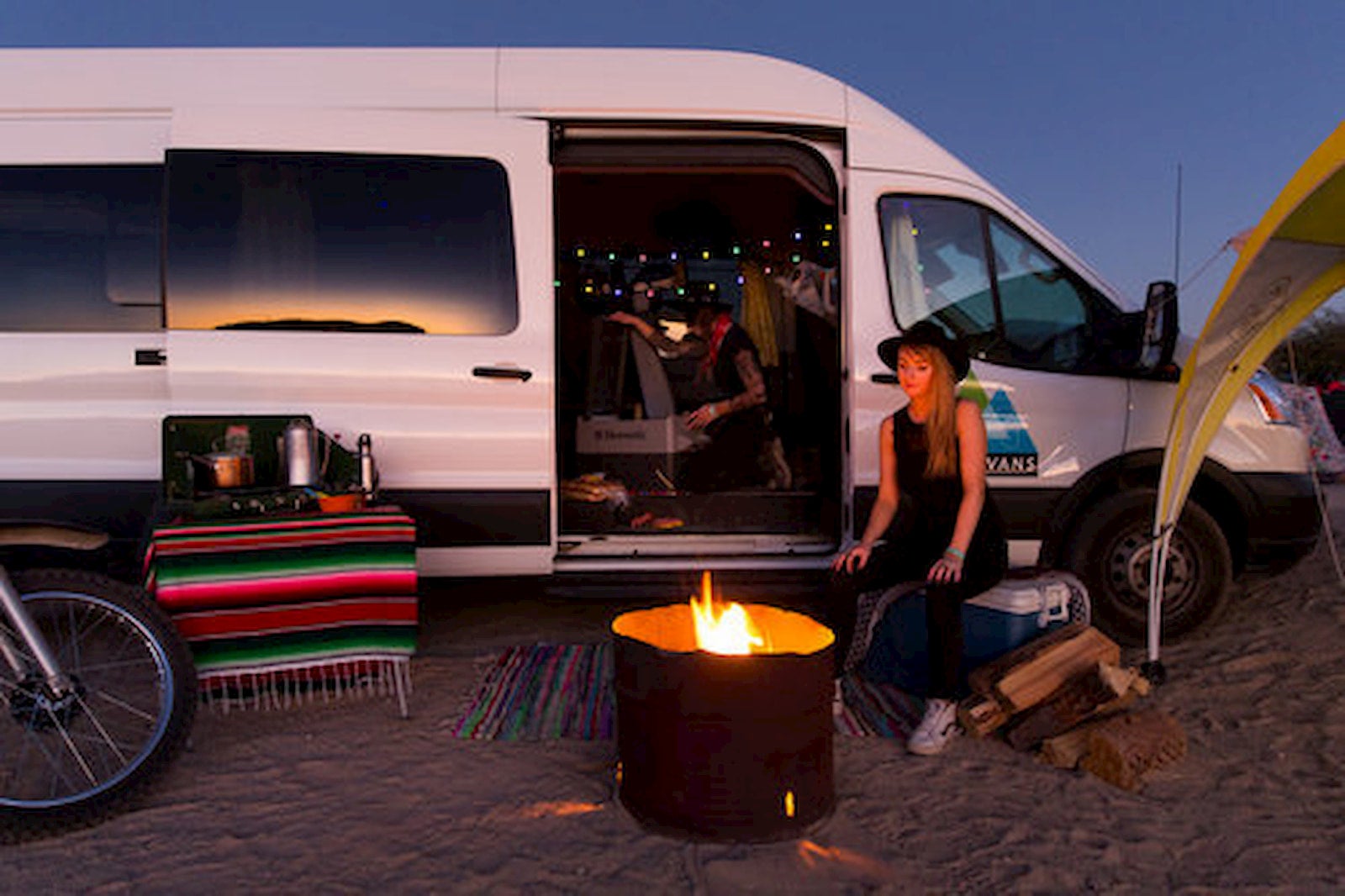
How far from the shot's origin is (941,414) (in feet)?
12.5

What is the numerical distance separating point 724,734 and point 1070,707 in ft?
4.81

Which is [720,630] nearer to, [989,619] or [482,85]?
[989,619]

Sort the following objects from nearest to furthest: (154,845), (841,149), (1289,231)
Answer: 1. (154,845)
2. (1289,231)
3. (841,149)

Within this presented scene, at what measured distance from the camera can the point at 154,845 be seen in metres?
2.92

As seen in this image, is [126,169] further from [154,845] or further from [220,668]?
[154,845]

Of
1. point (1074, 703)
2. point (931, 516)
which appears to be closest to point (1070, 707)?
point (1074, 703)

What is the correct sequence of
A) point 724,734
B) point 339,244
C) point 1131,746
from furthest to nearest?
point 339,244 < point 1131,746 < point 724,734

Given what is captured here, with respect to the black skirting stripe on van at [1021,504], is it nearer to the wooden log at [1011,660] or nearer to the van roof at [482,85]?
the wooden log at [1011,660]

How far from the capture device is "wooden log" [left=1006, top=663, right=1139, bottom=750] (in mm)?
3541

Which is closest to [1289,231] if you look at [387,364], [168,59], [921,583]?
[921,583]

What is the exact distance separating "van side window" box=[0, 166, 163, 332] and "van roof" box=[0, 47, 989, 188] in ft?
1.00

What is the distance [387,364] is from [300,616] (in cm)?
120

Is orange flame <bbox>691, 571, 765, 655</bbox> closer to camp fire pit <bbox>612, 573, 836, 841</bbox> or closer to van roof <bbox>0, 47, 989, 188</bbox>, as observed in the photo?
camp fire pit <bbox>612, 573, 836, 841</bbox>

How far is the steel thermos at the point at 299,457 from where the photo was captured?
4117 mm
